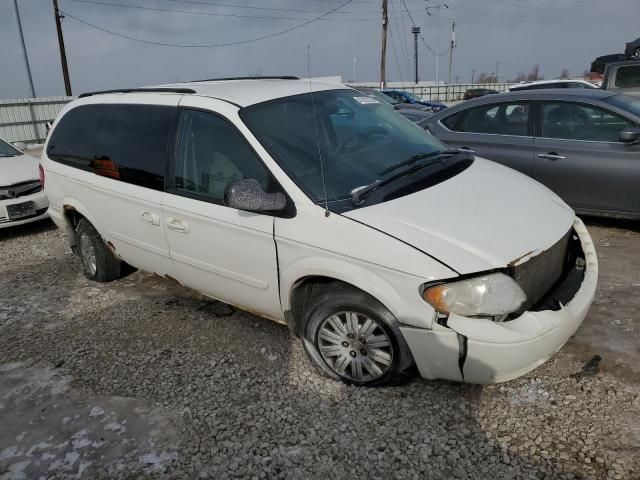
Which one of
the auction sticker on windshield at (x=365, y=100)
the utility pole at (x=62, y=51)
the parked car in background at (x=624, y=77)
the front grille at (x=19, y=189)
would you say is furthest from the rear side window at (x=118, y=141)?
the utility pole at (x=62, y=51)

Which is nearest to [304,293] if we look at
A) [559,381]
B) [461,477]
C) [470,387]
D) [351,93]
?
[470,387]

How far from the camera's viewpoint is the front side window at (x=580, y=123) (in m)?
5.31

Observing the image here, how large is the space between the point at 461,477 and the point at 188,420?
1.49m

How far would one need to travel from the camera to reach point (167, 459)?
103 inches

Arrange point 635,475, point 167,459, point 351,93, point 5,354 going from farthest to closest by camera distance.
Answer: point 351,93
point 5,354
point 167,459
point 635,475

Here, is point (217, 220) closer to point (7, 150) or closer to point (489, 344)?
point (489, 344)

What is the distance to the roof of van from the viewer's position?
3512mm

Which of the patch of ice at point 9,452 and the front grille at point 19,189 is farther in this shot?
the front grille at point 19,189

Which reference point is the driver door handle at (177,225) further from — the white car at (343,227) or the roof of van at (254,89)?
the roof of van at (254,89)

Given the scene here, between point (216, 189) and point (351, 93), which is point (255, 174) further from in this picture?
point (351, 93)

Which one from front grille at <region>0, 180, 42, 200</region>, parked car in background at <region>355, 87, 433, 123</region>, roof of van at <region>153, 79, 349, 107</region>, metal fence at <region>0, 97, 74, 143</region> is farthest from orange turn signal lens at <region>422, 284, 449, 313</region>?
metal fence at <region>0, 97, 74, 143</region>

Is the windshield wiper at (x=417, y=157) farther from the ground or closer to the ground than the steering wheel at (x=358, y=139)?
closer to the ground

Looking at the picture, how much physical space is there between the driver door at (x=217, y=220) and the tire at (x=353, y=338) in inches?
14.0

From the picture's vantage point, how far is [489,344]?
2.48m
